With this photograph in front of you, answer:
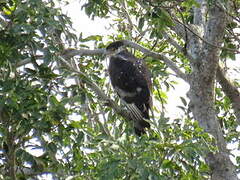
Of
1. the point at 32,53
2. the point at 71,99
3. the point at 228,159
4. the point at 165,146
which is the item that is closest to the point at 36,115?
the point at 71,99

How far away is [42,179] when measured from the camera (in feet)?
15.3

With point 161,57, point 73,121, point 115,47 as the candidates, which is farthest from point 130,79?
point 73,121

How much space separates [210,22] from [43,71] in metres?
1.97

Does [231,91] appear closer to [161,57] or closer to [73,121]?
[161,57]

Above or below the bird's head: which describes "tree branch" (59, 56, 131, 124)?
below

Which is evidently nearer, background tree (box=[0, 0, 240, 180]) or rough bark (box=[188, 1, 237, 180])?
background tree (box=[0, 0, 240, 180])

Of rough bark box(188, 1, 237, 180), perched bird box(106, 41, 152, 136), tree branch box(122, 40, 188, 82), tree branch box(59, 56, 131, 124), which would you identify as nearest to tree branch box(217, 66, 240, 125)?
rough bark box(188, 1, 237, 180)

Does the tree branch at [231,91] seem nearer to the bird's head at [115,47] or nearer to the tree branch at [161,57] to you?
the tree branch at [161,57]

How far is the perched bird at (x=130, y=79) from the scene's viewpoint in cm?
670

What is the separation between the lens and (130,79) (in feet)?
23.2

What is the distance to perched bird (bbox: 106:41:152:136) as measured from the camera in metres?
6.70

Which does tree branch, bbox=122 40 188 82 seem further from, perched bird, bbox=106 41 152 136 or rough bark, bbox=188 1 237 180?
perched bird, bbox=106 41 152 136

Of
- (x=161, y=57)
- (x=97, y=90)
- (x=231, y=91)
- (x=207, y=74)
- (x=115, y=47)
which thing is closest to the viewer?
(x=97, y=90)

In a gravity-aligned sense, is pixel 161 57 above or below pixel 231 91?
above
